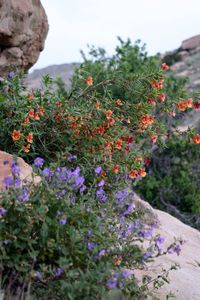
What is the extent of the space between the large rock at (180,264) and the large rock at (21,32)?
246cm

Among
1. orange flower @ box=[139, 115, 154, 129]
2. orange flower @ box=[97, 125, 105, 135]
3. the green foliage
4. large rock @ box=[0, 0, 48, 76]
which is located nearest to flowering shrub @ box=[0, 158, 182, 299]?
orange flower @ box=[97, 125, 105, 135]

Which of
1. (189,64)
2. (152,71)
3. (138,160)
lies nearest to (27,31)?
(152,71)

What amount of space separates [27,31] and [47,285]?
4354 millimetres

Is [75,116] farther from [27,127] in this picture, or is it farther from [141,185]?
[141,185]

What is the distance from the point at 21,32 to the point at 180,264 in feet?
10.6

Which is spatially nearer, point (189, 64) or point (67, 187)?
point (67, 187)

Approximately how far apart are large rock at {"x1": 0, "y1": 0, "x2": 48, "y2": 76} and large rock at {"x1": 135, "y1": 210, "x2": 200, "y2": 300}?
8.07ft

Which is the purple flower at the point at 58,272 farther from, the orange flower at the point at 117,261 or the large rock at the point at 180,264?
the large rock at the point at 180,264

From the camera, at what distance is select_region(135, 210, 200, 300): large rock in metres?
4.67

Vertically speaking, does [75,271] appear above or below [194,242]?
above

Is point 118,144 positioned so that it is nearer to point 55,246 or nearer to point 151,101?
point 151,101

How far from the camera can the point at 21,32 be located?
7.18 meters

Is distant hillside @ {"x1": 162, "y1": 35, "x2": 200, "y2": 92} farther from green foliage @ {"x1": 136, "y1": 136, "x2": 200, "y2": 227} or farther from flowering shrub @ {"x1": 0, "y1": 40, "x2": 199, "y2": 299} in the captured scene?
flowering shrub @ {"x1": 0, "y1": 40, "x2": 199, "y2": 299}

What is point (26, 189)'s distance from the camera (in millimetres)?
3643
